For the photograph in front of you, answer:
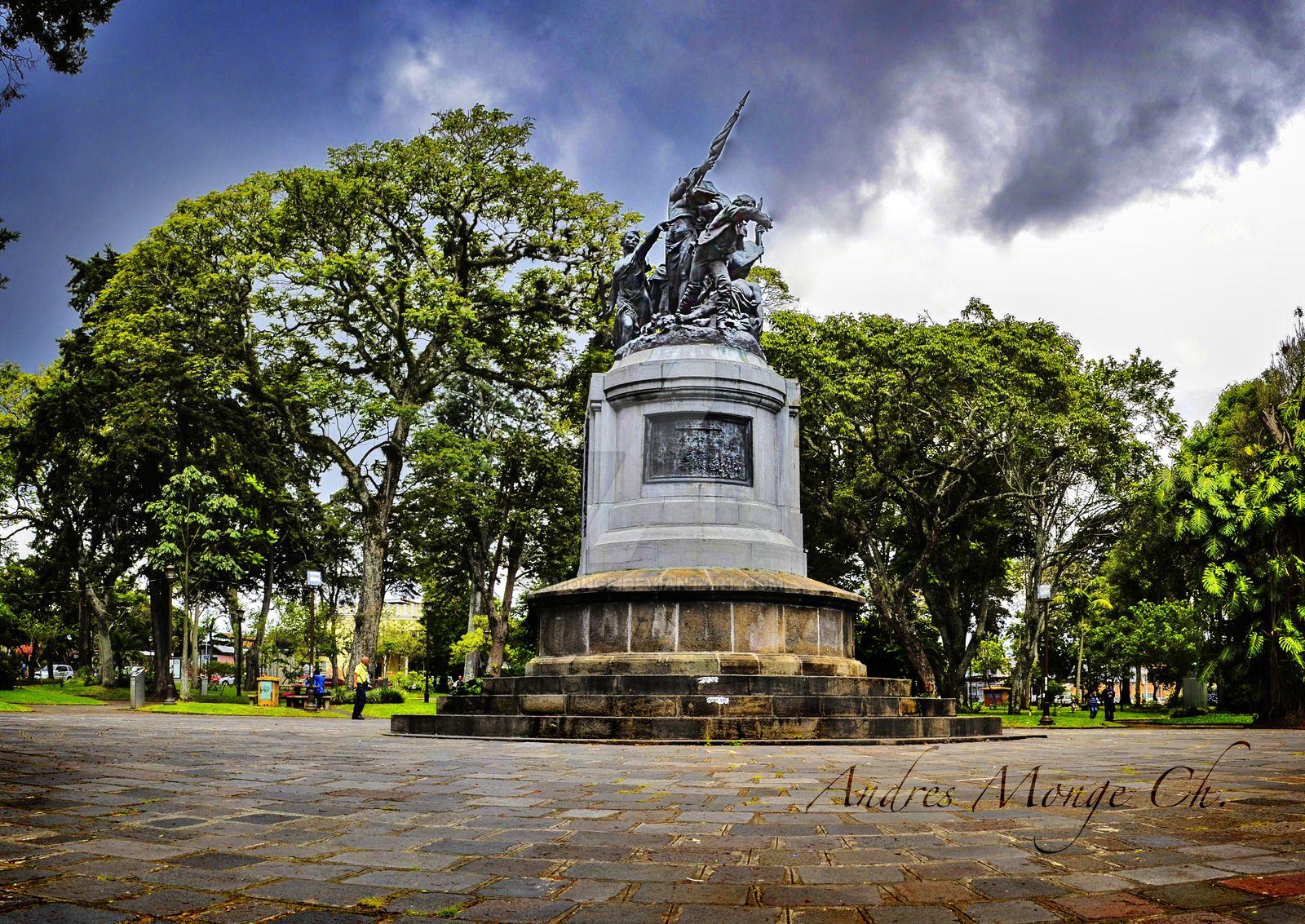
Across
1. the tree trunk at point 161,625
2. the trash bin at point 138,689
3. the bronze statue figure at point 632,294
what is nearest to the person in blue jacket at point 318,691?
the trash bin at point 138,689

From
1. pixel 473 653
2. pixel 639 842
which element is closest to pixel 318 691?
pixel 473 653

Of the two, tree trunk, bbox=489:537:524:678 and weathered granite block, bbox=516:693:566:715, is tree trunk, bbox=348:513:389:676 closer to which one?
tree trunk, bbox=489:537:524:678

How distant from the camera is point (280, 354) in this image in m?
32.7

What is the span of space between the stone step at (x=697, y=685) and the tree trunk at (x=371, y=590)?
694 inches

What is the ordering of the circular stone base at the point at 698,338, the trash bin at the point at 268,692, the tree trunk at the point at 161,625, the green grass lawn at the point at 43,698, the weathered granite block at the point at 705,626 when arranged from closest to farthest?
the weathered granite block at the point at 705,626 < the circular stone base at the point at 698,338 < the green grass lawn at the point at 43,698 < the trash bin at the point at 268,692 < the tree trunk at the point at 161,625

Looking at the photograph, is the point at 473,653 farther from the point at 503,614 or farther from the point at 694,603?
the point at 694,603

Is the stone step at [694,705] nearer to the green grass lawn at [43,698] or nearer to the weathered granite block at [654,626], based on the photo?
→ the weathered granite block at [654,626]

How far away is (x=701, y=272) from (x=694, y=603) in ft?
24.6

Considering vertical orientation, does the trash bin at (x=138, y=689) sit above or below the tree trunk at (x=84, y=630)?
below

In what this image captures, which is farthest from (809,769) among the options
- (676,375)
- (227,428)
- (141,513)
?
(141,513)

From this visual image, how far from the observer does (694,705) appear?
42.8 feet

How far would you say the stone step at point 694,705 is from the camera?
1305 centimetres

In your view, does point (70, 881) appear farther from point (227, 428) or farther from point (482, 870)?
point (227, 428)

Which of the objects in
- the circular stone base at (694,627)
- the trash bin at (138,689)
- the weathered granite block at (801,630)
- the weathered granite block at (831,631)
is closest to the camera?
the circular stone base at (694,627)
